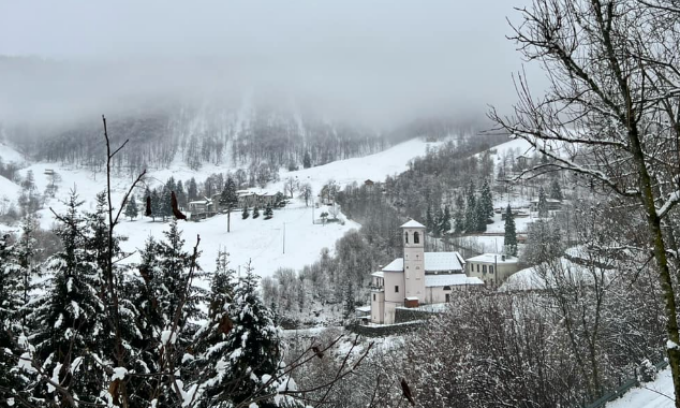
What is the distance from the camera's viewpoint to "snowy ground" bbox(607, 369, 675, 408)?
7738mm

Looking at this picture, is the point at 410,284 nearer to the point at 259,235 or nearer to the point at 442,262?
the point at 442,262

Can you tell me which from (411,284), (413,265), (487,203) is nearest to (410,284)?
(411,284)

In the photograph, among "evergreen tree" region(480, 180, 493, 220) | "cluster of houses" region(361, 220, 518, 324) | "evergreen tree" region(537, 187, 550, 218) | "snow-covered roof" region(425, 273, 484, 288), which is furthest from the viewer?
"evergreen tree" region(480, 180, 493, 220)

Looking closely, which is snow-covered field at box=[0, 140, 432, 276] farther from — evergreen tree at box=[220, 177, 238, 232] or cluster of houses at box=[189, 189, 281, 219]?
cluster of houses at box=[189, 189, 281, 219]

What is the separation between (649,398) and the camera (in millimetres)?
8094

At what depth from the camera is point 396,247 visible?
61.2m

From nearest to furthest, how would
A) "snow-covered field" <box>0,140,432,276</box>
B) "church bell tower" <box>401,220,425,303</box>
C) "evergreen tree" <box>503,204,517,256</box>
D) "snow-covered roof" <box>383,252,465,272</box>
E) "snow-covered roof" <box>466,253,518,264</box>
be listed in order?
"church bell tower" <box>401,220,425,303</box>
"snow-covered roof" <box>383,252,465,272</box>
"snow-covered roof" <box>466,253,518,264</box>
"snow-covered field" <box>0,140,432,276</box>
"evergreen tree" <box>503,204,517,256</box>

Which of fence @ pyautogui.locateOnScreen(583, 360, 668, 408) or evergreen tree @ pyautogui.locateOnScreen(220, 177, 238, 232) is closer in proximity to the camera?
fence @ pyautogui.locateOnScreen(583, 360, 668, 408)

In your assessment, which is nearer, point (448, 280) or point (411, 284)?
point (411, 284)

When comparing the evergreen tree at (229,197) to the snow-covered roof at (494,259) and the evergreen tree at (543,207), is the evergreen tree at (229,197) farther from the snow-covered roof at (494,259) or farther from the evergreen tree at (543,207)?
the evergreen tree at (543,207)

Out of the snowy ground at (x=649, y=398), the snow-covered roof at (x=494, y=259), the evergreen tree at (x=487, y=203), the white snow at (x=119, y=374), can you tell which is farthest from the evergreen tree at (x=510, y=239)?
the white snow at (x=119, y=374)

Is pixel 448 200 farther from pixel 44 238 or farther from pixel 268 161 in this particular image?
pixel 268 161

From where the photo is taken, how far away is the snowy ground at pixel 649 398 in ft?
25.4

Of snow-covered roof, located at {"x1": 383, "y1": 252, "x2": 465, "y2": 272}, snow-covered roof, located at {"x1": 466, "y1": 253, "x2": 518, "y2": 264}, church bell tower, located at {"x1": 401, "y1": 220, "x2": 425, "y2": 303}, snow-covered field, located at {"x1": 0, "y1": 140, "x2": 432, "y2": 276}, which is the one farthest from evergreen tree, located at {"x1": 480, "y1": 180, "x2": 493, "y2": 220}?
church bell tower, located at {"x1": 401, "y1": 220, "x2": 425, "y2": 303}
